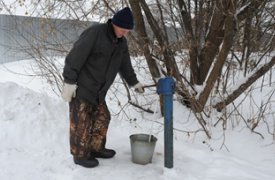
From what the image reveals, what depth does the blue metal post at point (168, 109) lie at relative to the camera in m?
3.87

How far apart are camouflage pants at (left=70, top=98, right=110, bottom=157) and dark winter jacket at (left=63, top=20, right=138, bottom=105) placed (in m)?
0.09

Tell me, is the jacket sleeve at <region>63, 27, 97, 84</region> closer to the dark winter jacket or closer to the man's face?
the dark winter jacket

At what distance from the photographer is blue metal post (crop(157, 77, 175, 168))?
12.7 feet

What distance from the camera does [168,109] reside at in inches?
153

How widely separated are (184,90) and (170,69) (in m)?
0.33

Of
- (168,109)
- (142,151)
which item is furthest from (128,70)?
(142,151)

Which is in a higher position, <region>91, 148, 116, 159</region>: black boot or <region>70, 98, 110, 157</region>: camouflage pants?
<region>70, 98, 110, 157</region>: camouflage pants

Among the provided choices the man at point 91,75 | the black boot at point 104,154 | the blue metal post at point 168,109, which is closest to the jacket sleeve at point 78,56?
the man at point 91,75

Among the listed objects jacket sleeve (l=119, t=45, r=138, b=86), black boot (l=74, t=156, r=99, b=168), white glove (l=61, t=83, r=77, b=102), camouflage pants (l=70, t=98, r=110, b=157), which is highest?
jacket sleeve (l=119, t=45, r=138, b=86)

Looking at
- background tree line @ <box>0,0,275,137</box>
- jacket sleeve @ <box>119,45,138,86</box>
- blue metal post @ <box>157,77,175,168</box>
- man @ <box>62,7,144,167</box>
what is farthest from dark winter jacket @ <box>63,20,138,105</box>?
background tree line @ <box>0,0,275,137</box>

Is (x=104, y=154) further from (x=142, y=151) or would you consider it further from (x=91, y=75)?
(x=91, y=75)

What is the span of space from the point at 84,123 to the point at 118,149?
78cm

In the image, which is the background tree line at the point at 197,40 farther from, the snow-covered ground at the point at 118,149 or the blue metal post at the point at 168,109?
the blue metal post at the point at 168,109

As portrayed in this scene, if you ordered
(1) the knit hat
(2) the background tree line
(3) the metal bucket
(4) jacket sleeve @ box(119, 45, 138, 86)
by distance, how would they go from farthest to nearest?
(2) the background tree line < (4) jacket sleeve @ box(119, 45, 138, 86) < (3) the metal bucket < (1) the knit hat
